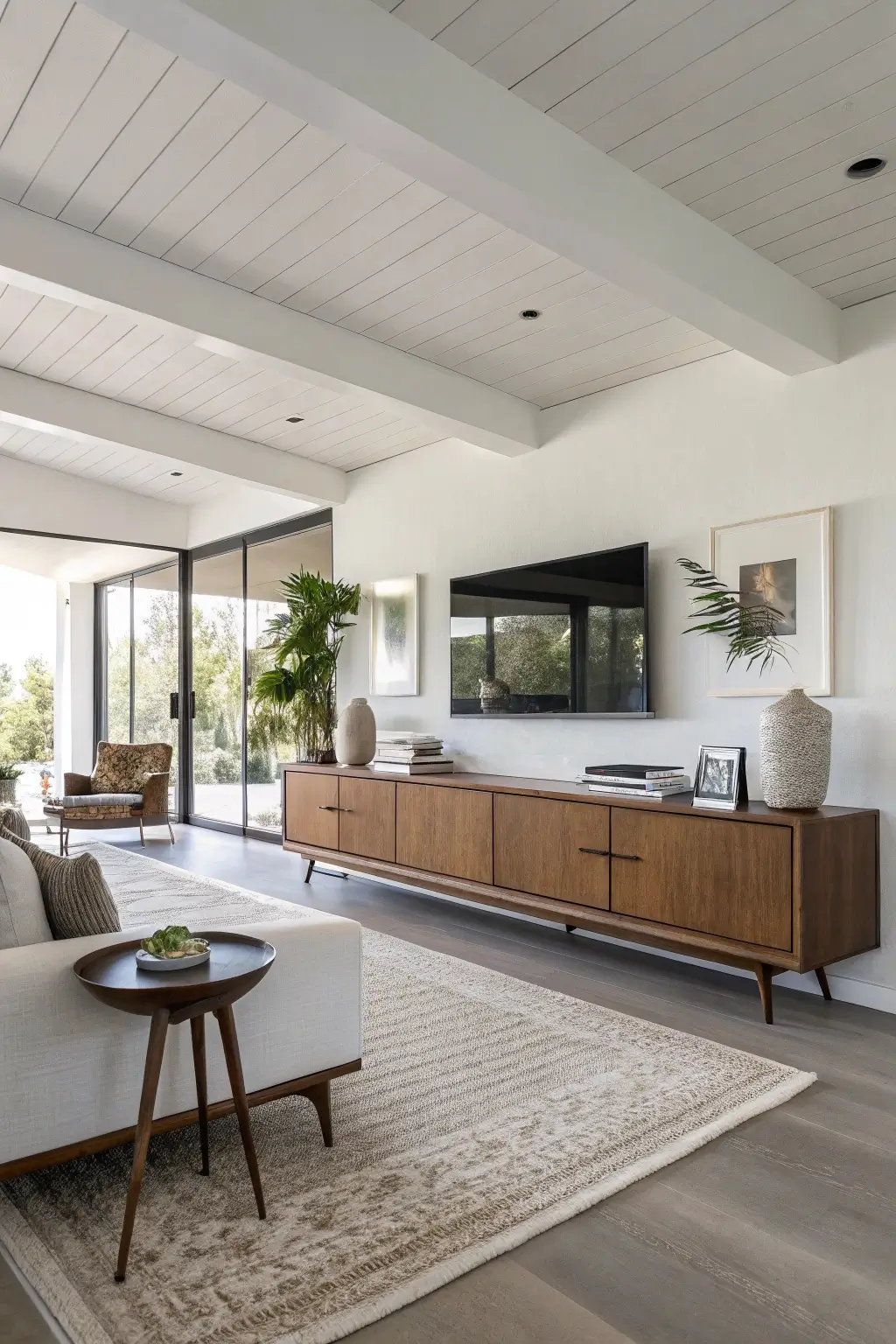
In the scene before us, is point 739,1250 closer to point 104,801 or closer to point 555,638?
point 555,638

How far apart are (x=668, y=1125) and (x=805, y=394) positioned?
8.52 feet

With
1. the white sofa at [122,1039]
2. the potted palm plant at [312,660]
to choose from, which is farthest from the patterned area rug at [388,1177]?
the potted palm plant at [312,660]

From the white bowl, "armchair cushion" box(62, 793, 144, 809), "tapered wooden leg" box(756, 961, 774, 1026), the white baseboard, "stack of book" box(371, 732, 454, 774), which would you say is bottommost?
the white baseboard

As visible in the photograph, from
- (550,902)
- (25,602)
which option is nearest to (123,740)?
(25,602)

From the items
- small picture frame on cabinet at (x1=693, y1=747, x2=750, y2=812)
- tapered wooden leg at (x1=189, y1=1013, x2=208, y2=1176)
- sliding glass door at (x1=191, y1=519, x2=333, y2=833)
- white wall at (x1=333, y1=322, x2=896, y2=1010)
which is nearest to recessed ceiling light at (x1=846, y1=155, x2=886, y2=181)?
white wall at (x1=333, y1=322, x2=896, y2=1010)

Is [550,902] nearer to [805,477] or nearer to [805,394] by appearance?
[805,477]

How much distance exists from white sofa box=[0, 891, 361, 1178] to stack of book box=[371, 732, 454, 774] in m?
2.50

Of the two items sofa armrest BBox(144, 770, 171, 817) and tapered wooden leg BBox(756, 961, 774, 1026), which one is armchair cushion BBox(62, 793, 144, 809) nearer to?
sofa armrest BBox(144, 770, 171, 817)

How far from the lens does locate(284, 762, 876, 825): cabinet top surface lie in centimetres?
310

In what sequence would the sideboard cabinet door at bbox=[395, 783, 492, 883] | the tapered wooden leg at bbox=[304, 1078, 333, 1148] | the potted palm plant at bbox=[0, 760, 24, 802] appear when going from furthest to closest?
the potted palm plant at bbox=[0, 760, 24, 802], the sideboard cabinet door at bbox=[395, 783, 492, 883], the tapered wooden leg at bbox=[304, 1078, 333, 1148]

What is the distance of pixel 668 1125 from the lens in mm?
2314

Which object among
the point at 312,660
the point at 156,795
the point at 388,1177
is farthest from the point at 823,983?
the point at 156,795

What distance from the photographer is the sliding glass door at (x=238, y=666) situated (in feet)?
22.1

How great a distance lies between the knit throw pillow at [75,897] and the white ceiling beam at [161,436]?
3.66 m
